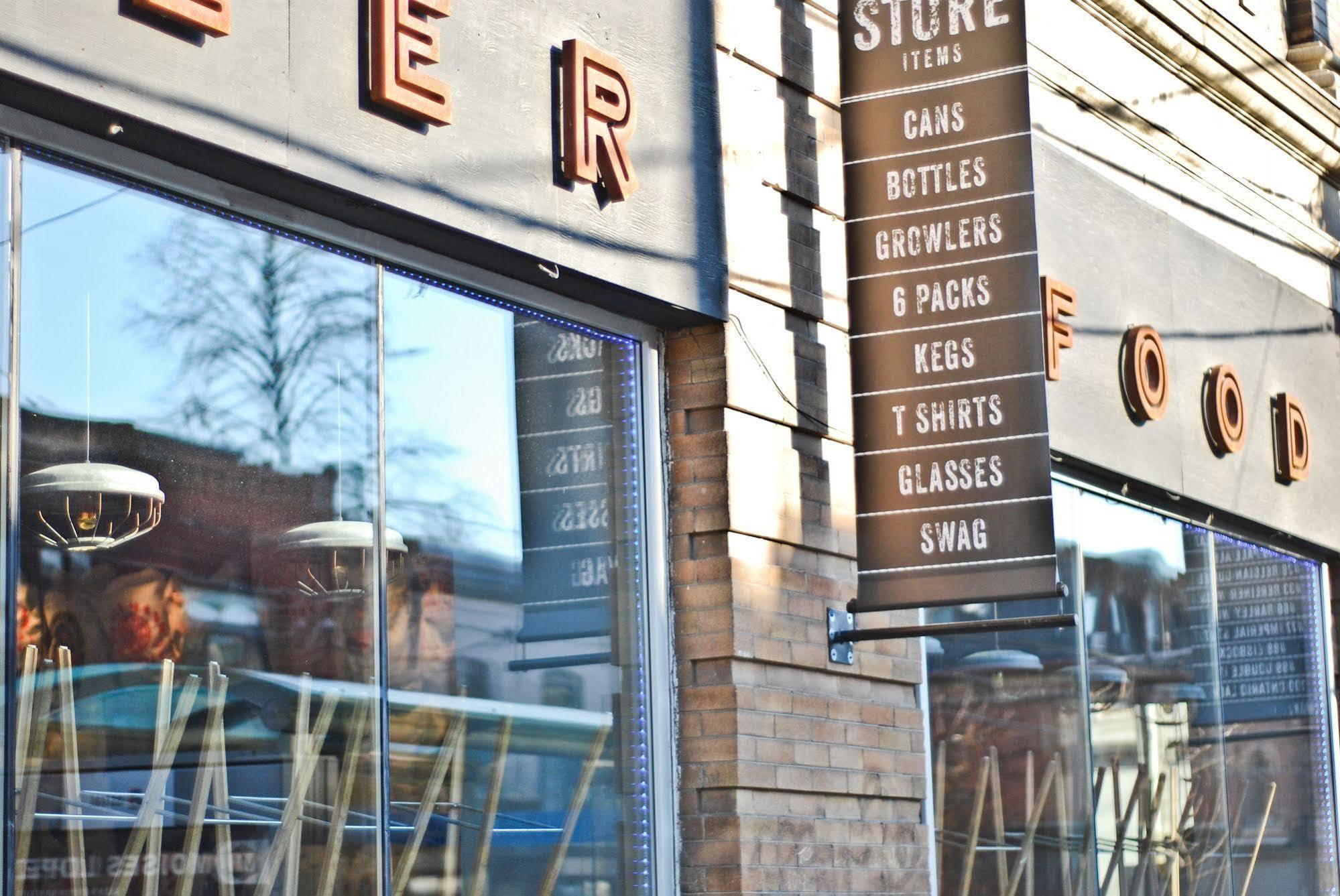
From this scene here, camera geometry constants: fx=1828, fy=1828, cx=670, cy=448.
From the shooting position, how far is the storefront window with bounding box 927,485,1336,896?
27.1ft

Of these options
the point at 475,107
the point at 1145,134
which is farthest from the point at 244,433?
the point at 1145,134

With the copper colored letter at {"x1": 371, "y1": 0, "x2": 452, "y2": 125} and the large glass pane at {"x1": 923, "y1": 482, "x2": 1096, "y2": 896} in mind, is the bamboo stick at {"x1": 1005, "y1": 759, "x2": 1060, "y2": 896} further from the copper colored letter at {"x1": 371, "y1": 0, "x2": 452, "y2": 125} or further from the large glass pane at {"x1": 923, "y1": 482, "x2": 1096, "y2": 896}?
the copper colored letter at {"x1": 371, "y1": 0, "x2": 452, "y2": 125}

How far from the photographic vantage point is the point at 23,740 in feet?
14.3

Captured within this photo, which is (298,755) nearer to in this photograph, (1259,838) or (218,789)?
(218,789)

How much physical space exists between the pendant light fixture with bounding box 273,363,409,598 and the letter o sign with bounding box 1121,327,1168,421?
15.7 ft

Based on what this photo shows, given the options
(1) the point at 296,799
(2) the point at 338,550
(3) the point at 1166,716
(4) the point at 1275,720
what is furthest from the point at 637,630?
(4) the point at 1275,720

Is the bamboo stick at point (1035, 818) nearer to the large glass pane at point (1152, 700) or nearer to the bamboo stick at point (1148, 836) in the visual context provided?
the large glass pane at point (1152, 700)

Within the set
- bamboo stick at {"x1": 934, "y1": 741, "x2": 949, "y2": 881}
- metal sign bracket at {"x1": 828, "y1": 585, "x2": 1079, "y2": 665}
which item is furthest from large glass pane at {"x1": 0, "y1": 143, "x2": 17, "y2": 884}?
bamboo stick at {"x1": 934, "y1": 741, "x2": 949, "y2": 881}

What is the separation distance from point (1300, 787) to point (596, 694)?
675 centimetres

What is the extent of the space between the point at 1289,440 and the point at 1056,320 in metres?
3.10

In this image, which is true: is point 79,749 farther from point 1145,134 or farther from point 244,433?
point 1145,134

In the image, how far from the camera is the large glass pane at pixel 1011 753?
7.93 meters

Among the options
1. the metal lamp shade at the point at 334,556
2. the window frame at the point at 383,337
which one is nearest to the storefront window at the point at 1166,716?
the window frame at the point at 383,337

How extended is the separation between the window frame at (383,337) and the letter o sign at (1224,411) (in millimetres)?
4488
